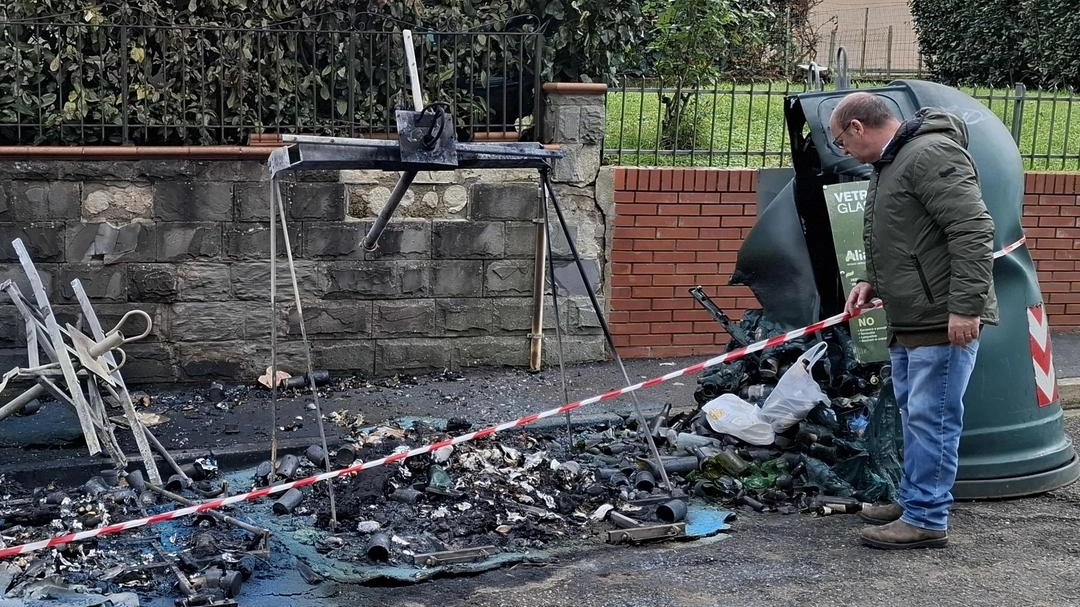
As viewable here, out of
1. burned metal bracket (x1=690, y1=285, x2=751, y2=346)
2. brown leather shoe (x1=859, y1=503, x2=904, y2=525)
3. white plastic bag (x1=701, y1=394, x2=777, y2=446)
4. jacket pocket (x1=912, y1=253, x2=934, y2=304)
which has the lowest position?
brown leather shoe (x1=859, y1=503, x2=904, y2=525)

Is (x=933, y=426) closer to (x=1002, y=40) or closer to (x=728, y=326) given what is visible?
(x=728, y=326)

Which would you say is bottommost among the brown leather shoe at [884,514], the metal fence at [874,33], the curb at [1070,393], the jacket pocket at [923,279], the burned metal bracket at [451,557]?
the burned metal bracket at [451,557]

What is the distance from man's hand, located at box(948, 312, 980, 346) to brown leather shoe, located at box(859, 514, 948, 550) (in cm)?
83

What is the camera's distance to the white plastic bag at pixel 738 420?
5805mm

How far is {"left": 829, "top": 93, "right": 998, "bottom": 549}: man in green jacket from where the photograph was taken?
174 inches

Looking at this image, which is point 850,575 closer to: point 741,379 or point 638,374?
point 741,379

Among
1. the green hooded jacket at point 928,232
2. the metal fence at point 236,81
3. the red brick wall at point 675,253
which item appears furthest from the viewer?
the red brick wall at point 675,253

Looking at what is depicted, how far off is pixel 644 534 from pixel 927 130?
6.55 feet

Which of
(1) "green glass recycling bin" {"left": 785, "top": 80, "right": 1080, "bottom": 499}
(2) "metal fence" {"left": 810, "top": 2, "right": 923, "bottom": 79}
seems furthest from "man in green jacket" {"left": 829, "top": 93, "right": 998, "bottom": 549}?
(2) "metal fence" {"left": 810, "top": 2, "right": 923, "bottom": 79}

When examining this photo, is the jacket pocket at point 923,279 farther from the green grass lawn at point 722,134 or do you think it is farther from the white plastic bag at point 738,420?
the green grass lawn at point 722,134

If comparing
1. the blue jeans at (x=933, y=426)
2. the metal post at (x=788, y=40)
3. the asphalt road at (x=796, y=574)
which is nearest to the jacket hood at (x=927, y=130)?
the blue jeans at (x=933, y=426)

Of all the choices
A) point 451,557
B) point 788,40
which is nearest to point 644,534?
point 451,557

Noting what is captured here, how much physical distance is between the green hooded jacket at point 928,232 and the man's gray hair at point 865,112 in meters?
0.10

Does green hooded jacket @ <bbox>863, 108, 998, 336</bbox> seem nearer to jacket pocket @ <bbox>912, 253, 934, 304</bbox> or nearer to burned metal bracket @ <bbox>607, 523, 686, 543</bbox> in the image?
jacket pocket @ <bbox>912, 253, 934, 304</bbox>
